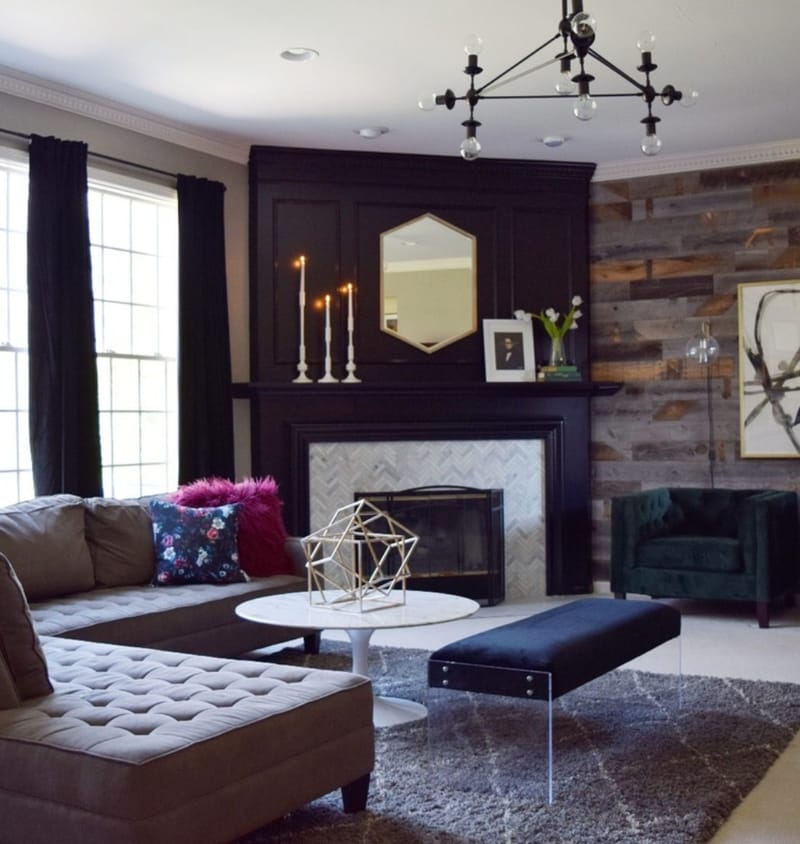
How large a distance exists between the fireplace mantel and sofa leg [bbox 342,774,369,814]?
3441 millimetres

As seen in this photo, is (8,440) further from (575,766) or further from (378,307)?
(575,766)

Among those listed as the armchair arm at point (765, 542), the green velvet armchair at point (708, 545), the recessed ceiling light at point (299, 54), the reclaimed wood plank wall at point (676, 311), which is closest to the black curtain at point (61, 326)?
the recessed ceiling light at point (299, 54)

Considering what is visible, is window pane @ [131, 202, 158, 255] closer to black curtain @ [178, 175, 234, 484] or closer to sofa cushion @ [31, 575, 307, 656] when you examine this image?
black curtain @ [178, 175, 234, 484]

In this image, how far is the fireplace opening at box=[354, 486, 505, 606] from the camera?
22.3ft

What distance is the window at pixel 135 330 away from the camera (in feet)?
19.4

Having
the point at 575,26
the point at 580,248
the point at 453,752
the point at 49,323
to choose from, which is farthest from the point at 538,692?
the point at 580,248

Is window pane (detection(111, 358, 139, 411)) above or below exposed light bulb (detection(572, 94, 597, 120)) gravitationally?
below

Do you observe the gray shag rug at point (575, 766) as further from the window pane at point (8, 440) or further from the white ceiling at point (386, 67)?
the white ceiling at point (386, 67)

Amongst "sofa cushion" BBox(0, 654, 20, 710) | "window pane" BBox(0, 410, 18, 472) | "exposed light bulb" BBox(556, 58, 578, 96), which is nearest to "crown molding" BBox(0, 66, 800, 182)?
"window pane" BBox(0, 410, 18, 472)

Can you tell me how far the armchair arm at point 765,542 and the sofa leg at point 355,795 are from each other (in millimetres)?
3450

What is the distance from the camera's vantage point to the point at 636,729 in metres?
4.02

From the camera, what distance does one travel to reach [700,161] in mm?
6953

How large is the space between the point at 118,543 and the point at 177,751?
100 inches

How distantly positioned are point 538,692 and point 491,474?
3.68m
